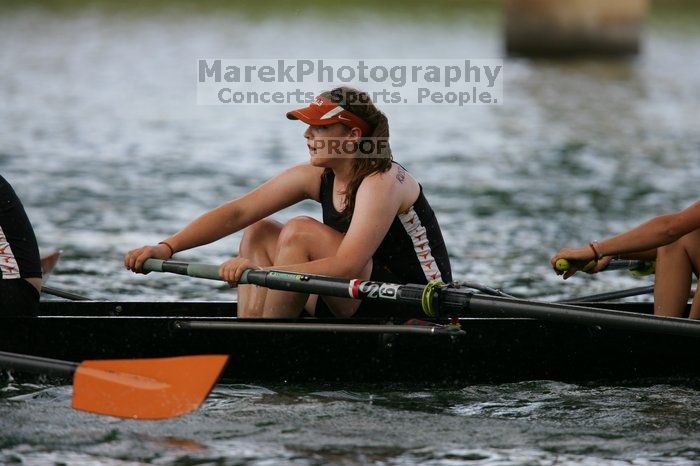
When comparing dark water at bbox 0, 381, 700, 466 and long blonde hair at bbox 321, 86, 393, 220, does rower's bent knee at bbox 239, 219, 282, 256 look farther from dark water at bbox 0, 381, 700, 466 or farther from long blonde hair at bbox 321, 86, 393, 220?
dark water at bbox 0, 381, 700, 466

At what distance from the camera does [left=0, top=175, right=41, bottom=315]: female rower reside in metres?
5.48

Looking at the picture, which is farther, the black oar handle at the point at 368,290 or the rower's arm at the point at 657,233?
the rower's arm at the point at 657,233

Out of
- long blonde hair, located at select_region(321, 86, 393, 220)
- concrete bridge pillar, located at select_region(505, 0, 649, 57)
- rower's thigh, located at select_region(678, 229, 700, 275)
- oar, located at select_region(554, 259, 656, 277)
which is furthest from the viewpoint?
concrete bridge pillar, located at select_region(505, 0, 649, 57)

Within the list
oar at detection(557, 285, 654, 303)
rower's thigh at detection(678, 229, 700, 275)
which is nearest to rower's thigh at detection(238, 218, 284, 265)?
oar at detection(557, 285, 654, 303)

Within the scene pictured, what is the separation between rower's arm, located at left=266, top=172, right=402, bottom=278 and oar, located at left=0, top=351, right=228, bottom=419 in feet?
→ 2.12

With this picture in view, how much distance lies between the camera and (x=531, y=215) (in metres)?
11.5

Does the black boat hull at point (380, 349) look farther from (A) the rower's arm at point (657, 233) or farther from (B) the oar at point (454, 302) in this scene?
(A) the rower's arm at point (657, 233)

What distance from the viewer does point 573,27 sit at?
26.9 m

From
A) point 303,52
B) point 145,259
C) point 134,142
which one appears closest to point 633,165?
point 134,142

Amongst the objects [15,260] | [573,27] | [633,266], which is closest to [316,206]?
[633,266]

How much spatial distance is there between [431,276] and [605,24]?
73.4ft

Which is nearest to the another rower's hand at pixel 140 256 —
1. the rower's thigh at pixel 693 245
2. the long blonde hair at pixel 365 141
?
the long blonde hair at pixel 365 141

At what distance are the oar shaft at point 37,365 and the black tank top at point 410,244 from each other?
4.72 ft

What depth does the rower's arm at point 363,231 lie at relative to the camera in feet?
17.6
